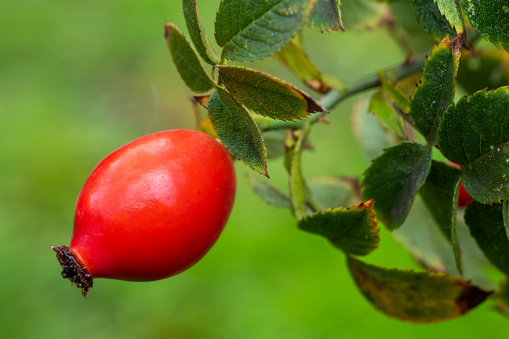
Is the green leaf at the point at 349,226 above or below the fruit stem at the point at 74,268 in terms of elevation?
below

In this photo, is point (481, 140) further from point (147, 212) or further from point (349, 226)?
point (147, 212)

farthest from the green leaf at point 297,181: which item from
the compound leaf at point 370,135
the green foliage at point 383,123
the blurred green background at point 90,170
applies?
the blurred green background at point 90,170

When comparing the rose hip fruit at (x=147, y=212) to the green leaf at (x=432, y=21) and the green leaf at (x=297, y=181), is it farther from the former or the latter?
the green leaf at (x=432, y=21)

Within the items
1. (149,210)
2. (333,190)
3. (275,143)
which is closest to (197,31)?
(149,210)

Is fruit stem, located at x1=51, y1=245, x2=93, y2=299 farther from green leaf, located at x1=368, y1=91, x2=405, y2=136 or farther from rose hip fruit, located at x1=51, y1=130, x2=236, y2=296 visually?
green leaf, located at x1=368, y1=91, x2=405, y2=136

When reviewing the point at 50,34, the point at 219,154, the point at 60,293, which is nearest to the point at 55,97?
A: the point at 50,34

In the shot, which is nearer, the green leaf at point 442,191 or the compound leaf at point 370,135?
the green leaf at point 442,191
